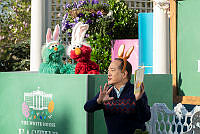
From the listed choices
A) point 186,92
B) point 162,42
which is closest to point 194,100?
point 186,92

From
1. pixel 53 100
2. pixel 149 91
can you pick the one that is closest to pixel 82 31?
pixel 53 100

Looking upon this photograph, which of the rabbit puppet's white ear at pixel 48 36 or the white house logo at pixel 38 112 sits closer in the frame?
the white house logo at pixel 38 112

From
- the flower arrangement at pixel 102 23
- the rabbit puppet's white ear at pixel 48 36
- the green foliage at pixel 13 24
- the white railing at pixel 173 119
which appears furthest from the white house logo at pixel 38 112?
the green foliage at pixel 13 24

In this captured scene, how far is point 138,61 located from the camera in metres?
5.69

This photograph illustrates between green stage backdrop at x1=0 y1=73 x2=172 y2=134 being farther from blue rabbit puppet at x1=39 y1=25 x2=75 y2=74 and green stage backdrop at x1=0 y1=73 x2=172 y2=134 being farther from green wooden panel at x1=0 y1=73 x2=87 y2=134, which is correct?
blue rabbit puppet at x1=39 y1=25 x2=75 y2=74

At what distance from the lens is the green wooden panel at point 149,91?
3043mm

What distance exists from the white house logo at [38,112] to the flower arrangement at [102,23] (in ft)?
9.25

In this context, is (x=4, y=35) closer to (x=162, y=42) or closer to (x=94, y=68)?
(x=162, y=42)

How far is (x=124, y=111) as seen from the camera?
274 centimetres

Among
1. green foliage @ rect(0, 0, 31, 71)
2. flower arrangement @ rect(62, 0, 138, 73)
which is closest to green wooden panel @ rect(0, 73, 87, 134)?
flower arrangement @ rect(62, 0, 138, 73)

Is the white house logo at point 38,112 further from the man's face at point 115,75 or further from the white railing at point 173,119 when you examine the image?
the white railing at point 173,119

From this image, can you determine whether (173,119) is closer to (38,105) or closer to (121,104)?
(121,104)

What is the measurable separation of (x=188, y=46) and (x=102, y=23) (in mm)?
2449

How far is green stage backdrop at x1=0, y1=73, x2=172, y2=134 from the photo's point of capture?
3.04 metres
